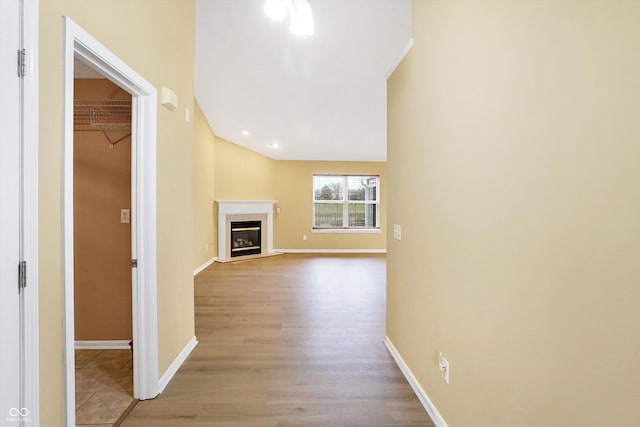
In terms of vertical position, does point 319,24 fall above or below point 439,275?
above

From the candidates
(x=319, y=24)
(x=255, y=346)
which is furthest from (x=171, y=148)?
(x=319, y=24)

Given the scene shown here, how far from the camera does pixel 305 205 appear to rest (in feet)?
25.1

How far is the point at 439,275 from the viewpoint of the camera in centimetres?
161

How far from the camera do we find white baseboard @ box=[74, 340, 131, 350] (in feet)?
7.98

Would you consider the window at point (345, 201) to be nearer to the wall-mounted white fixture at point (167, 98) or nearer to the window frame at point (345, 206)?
the window frame at point (345, 206)

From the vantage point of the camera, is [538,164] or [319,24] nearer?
[538,164]

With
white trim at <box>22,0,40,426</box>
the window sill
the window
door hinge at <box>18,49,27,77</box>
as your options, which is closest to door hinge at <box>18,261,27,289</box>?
white trim at <box>22,0,40,426</box>

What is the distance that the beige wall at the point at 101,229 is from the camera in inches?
93.7

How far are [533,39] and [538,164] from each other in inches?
16.7

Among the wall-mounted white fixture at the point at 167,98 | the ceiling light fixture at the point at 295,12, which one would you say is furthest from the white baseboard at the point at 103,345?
the ceiling light fixture at the point at 295,12

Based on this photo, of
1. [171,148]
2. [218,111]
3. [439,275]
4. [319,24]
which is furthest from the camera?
[218,111]

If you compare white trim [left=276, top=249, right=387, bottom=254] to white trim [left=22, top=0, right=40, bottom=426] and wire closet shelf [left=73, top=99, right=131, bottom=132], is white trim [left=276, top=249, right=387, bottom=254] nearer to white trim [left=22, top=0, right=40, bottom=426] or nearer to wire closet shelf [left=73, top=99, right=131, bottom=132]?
wire closet shelf [left=73, top=99, right=131, bottom=132]

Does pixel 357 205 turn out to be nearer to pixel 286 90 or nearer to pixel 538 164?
pixel 286 90

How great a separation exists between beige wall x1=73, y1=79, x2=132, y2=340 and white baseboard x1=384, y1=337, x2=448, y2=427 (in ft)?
7.53
